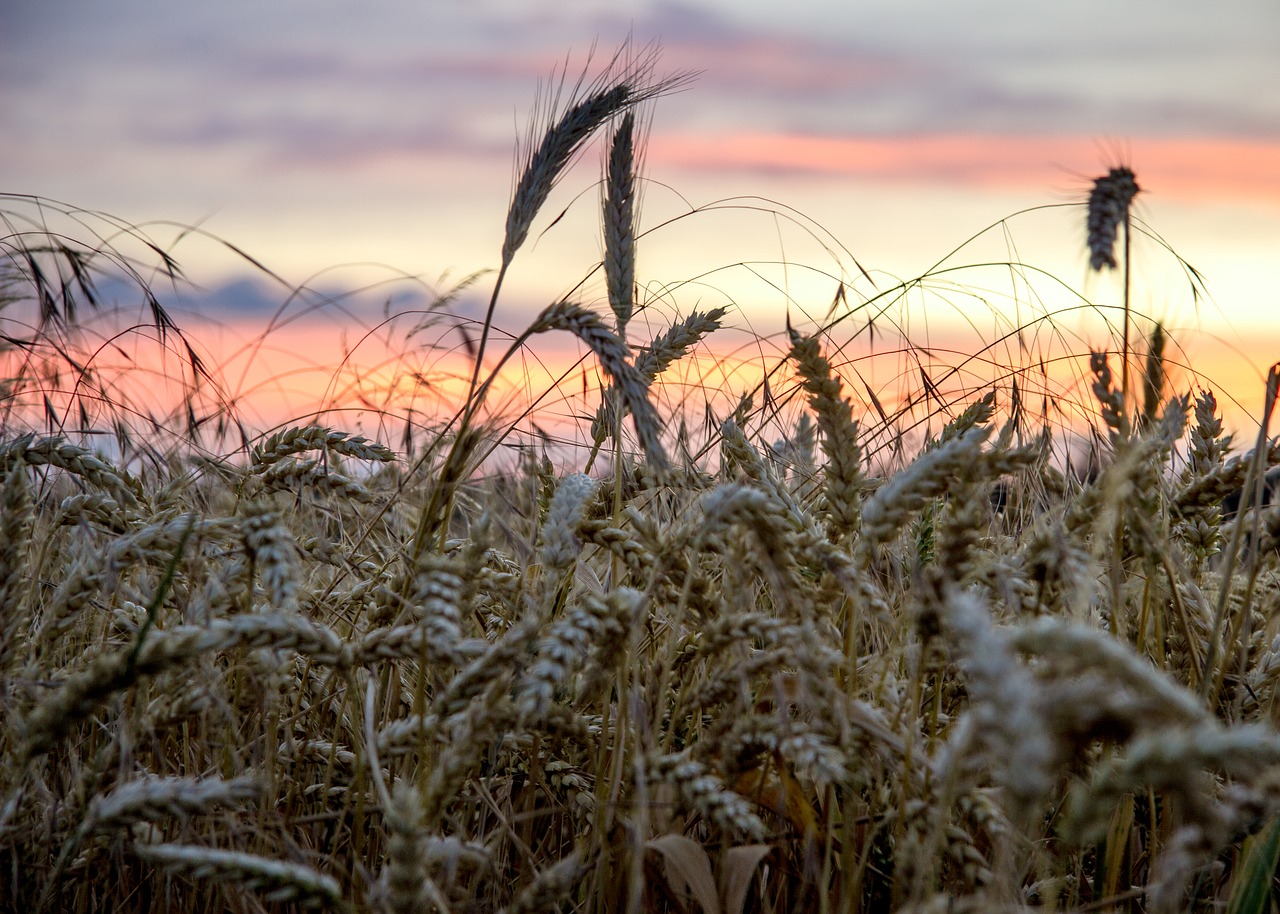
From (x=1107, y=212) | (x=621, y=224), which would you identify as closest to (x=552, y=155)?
(x=621, y=224)

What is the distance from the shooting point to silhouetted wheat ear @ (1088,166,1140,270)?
1.22 metres

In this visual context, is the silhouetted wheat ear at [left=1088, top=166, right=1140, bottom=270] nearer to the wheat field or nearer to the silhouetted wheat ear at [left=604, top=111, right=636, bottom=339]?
the wheat field

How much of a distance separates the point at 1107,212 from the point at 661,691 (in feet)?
2.65

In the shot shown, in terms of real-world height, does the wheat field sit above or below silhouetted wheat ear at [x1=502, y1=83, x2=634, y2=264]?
below

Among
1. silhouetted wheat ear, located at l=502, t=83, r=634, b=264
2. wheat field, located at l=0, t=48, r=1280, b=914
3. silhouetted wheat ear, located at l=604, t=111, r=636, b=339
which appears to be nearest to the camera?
wheat field, located at l=0, t=48, r=1280, b=914

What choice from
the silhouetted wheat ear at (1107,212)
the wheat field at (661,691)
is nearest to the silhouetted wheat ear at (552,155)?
the wheat field at (661,691)

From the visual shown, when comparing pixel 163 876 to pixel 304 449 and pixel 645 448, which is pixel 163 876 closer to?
pixel 304 449

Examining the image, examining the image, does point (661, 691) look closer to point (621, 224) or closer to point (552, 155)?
point (552, 155)

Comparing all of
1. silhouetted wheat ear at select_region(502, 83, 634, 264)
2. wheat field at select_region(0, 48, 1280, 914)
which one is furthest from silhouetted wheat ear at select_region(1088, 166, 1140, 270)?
silhouetted wheat ear at select_region(502, 83, 634, 264)

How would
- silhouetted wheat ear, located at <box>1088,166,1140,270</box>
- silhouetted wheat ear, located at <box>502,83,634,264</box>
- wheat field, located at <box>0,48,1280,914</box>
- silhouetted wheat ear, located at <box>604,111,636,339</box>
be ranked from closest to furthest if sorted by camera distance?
wheat field, located at <box>0,48,1280,914</box> < silhouetted wheat ear, located at <box>1088,166,1140,270</box> < silhouetted wheat ear, located at <box>502,83,634,264</box> < silhouetted wheat ear, located at <box>604,111,636,339</box>

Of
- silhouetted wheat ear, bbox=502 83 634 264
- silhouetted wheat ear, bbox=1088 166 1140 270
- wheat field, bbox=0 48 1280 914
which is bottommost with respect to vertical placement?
wheat field, bbox=0 48 1280 914

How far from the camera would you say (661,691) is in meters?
1.26

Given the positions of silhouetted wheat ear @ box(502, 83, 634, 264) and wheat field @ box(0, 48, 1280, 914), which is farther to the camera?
silhouetted wheat ear @ box(502, 83, 634, 264)

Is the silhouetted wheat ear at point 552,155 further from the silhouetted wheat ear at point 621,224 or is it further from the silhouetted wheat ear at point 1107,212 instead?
the silhouetted wheat ear at point 1107,212
